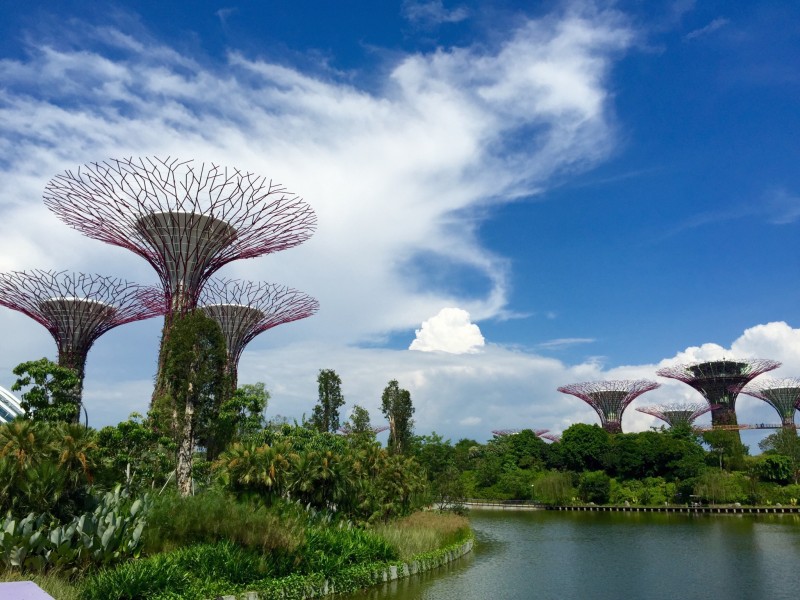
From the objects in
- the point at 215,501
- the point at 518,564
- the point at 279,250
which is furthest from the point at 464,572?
the point at 279,250

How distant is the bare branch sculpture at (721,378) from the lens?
3081 inches

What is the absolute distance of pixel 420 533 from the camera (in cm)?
2502

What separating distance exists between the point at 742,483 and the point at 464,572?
4344cm

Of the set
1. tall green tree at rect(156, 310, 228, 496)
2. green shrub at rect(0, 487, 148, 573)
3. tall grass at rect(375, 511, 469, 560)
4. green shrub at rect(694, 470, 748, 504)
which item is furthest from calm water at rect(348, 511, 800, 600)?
tall green tree at rect(156, 310, 228, 496)

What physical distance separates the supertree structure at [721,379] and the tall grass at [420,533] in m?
60.1

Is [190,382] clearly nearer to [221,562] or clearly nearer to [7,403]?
[221,562]

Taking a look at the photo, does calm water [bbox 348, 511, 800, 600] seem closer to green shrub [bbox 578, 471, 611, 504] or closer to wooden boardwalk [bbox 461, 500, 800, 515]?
wooden boardwalk [bbox 461, 500, 800, 515]

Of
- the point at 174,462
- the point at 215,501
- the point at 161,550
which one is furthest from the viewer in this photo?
the point at 174,462

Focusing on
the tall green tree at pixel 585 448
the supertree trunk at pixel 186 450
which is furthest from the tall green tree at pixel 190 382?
the tall green tree at pixel 585 448

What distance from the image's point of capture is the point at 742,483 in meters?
55.2

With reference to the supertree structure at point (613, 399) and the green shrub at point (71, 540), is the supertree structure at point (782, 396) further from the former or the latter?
the green shrub at point (71, 540)

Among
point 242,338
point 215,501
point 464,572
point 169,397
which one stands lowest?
point 464,572

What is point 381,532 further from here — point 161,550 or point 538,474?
point 538,474

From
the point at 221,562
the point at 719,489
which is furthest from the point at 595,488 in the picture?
the point at 221,562
